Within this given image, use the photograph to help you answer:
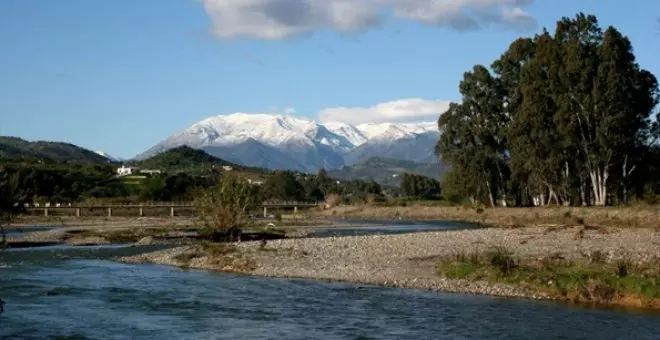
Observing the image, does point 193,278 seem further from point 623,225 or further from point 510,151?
point 510,151

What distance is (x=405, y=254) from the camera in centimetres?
4122

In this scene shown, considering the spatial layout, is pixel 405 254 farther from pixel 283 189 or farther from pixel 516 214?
pixel 283 189

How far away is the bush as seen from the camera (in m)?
52.6

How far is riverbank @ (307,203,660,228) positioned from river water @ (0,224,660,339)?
3755cm

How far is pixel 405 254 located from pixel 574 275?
13.4 m

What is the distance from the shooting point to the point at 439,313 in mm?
25016

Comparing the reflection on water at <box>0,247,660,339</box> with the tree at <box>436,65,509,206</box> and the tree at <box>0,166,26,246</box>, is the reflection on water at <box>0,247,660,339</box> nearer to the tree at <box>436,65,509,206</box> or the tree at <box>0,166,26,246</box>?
the tree at <box>0,166,26,246</box>

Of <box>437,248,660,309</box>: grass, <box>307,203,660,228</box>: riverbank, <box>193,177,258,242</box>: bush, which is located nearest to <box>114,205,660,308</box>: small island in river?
<box>437,248,660,309</box>: grass

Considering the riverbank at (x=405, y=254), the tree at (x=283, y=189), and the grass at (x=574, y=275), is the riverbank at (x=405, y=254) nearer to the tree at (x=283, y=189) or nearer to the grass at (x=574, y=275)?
the grass at (x=574, y=275)

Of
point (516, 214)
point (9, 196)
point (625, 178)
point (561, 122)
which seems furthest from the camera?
point (516, 214)

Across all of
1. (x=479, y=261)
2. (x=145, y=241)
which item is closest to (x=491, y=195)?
(x=145, y=241)

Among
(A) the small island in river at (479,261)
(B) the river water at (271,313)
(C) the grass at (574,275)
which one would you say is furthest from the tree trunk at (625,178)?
(B) the river water at (271,313)

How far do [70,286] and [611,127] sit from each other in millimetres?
53457

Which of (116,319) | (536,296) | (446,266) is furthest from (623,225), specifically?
(116,319)
